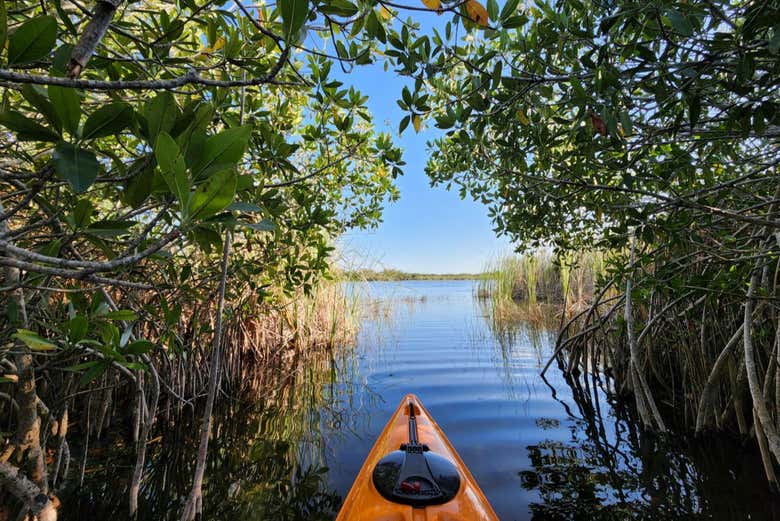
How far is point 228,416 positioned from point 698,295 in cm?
555

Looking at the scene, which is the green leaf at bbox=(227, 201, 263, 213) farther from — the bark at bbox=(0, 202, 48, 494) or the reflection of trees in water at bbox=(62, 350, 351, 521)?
the reflection of trees in water at bbox=(62, 350, 351, 521)

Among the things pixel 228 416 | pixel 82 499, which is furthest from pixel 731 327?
pixel 82 499

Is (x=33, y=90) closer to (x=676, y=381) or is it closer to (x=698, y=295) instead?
(x=698, y=295)

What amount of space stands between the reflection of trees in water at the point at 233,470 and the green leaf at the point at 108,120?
8.90 feet

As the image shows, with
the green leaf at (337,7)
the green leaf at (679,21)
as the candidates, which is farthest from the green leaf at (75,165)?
Answer: the green leaf at (679,21)

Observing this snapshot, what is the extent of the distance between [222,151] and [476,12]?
107 centimetres

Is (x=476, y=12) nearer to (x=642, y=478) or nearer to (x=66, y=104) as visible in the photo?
(x=66, y=104)

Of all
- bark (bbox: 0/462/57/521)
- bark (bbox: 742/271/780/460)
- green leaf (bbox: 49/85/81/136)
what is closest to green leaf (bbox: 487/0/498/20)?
green leaf (bbox: 49/85/81/136)

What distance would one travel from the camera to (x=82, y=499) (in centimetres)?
246

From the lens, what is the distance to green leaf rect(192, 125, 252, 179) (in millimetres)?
722

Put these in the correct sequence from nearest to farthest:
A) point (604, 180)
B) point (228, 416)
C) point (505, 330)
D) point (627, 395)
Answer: point (604, 180) → point (228, 416) → point (627, 395) → point (505, 330)

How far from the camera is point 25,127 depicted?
74cm

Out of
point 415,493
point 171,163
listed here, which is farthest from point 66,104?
point 415,493

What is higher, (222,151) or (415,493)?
(222,151)
